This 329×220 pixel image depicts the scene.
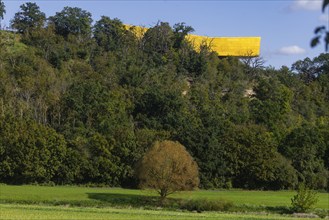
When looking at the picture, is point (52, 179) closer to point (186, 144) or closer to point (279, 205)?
point (186, 144)

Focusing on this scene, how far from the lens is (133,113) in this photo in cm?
7038

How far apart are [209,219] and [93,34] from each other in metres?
66.9

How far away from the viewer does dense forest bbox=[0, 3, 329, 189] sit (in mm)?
59906

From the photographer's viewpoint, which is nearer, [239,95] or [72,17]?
[239,95]

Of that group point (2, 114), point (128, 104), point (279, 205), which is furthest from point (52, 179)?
point (279, 205)

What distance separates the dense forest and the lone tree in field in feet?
31.5

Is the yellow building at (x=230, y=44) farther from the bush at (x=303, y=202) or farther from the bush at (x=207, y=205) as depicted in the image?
the bush at (x=303, y=202)

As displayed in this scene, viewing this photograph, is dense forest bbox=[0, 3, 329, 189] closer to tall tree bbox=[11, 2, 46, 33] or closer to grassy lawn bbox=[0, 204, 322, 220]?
tall tree bbox=[11, 2, 46, 33]

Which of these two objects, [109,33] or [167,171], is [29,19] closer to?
[109,33]

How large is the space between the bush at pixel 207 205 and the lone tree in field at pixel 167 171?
3.13 meters

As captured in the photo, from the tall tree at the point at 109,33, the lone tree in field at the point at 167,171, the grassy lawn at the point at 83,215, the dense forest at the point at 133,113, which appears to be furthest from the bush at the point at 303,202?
the tall tree at the point at 109,33

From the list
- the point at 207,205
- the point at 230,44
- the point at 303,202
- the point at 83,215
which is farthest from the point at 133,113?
the point at 83,215

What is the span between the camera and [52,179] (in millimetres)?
59719

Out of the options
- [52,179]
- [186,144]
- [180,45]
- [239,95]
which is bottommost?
[52,179]
